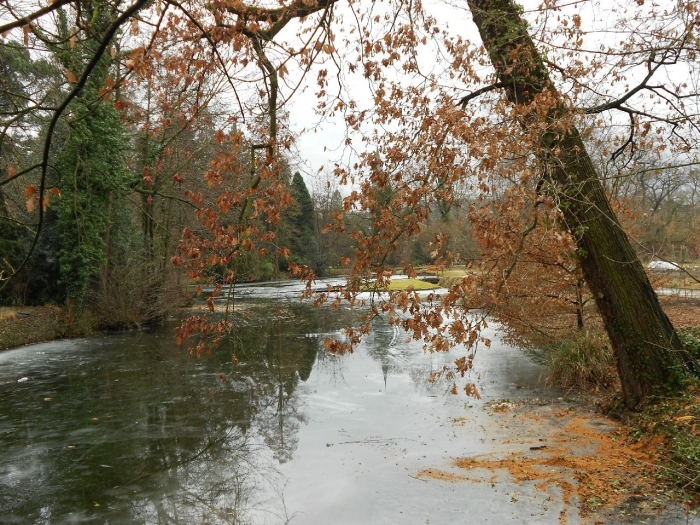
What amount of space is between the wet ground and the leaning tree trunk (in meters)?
1.03

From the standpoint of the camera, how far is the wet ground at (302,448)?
540 centimetres

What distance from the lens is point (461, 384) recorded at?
35.3 feet

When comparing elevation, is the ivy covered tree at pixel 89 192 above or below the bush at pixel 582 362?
above

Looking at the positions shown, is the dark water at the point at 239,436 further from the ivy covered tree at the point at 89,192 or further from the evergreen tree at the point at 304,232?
the evergreen tree at the point at 304,232

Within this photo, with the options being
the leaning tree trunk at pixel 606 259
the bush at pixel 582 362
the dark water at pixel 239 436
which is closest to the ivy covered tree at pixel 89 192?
the dark water at pixel 239 436

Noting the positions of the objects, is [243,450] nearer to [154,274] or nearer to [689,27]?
[689,27]

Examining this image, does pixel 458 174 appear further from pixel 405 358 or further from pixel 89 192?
pixel 89 192

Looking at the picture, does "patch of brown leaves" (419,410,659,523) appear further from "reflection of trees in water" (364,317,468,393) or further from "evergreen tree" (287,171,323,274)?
"evergreen tree" (287,171,323,274)

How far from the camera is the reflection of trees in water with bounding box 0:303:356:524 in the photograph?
5.72 metres

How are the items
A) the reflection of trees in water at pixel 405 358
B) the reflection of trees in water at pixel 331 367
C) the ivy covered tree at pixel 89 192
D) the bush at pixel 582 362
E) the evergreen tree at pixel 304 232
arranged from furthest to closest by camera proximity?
the evergreen tree at pixel 304 232 → the ivy covered tree at pixel 89 192 → the reflection of trees in water at pixel 331 367 → the reflection of trees in water at pixel 405 358 → the bush at pixel 582 362

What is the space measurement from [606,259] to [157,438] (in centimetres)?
663

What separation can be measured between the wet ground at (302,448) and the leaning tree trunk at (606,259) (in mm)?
Answer: 1034

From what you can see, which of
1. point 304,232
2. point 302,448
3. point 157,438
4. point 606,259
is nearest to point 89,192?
point 157,438

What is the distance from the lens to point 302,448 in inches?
288
